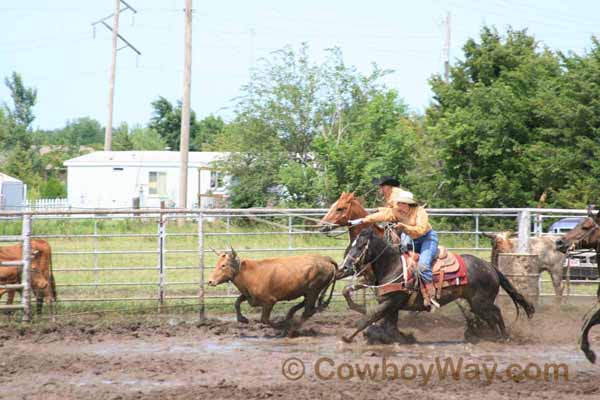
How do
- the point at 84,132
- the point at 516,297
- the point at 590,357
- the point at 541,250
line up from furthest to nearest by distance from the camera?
the point at 84,132 < the point at 541,250 < the point at 516,297 < the point at 590,357

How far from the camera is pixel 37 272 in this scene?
39.2 feet

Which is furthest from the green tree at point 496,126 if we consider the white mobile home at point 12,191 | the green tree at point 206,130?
the green tree at point 206,130

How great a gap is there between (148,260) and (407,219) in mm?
9796

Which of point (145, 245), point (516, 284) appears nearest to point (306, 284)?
point (516, 284)

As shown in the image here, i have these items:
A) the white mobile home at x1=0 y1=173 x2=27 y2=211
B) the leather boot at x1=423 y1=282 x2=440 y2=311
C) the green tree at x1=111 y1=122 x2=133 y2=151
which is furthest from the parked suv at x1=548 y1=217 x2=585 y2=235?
the green tree at x1=111 y1=122 x2=133 y2=151

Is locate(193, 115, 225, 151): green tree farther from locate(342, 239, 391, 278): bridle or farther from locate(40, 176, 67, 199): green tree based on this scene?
locate(342, 239, 391, 278): bridle

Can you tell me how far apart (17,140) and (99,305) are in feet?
172

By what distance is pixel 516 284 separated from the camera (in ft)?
39.9

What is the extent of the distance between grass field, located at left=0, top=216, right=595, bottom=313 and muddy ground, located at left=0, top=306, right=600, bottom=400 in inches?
27.8

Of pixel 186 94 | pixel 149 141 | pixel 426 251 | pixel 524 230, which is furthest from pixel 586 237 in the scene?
pixel 149 141

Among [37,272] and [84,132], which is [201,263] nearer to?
[37,272]

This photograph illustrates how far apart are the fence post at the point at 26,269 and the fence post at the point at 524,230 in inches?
277

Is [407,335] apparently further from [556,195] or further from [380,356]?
[556,195]

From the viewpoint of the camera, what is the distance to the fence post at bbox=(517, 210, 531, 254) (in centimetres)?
1302
